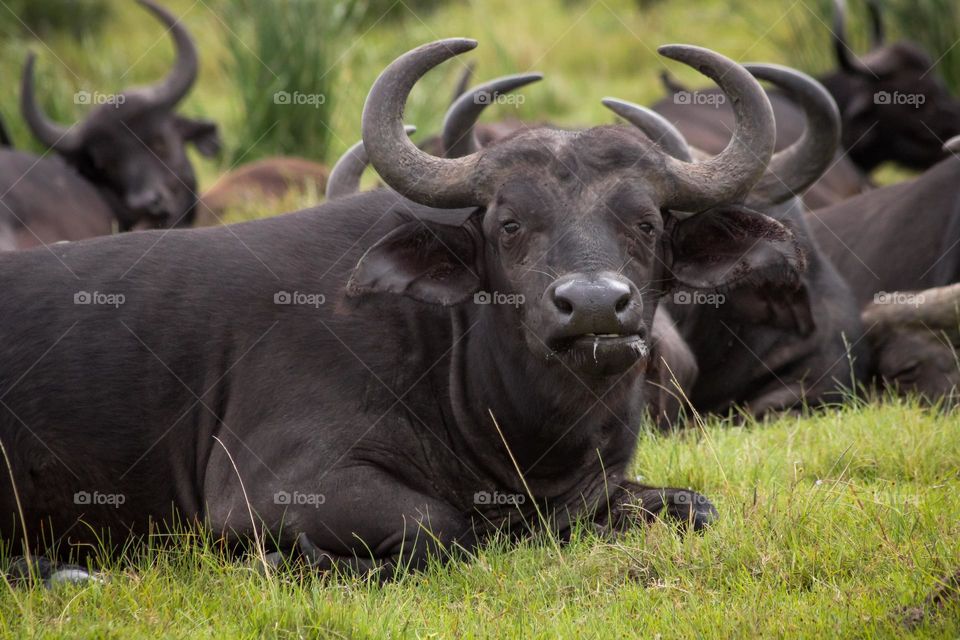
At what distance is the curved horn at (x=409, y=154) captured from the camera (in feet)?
16.9

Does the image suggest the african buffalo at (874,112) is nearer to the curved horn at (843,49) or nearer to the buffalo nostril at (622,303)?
the curved horn at (843,49)

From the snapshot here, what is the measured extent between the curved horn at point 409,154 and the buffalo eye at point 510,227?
0.16 m

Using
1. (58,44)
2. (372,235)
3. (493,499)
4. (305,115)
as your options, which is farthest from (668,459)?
(58,44)

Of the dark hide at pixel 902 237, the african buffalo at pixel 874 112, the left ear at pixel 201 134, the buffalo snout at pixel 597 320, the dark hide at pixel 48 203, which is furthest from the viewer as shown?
the left ear at pixel 201 134

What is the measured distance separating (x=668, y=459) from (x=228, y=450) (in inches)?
79.0

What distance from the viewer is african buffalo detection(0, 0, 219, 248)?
11953 mm

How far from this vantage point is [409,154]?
205 inches

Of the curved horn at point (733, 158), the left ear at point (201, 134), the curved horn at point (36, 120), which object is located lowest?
the left ear at point (201, 134)

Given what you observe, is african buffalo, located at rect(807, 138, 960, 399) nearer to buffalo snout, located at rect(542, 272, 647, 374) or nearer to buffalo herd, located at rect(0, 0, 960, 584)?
buffalo herd, located at rect(0, 0, 960, 584)

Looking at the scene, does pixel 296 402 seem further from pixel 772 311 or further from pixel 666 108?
pixel 666 108

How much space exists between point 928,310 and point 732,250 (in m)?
3.02

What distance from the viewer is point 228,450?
5.30 metres

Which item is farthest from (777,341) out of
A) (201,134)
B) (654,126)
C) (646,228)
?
(201,134)

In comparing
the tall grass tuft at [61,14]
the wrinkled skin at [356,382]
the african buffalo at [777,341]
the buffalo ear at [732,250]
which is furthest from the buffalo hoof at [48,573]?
the tall grass tuft at [61,14]
